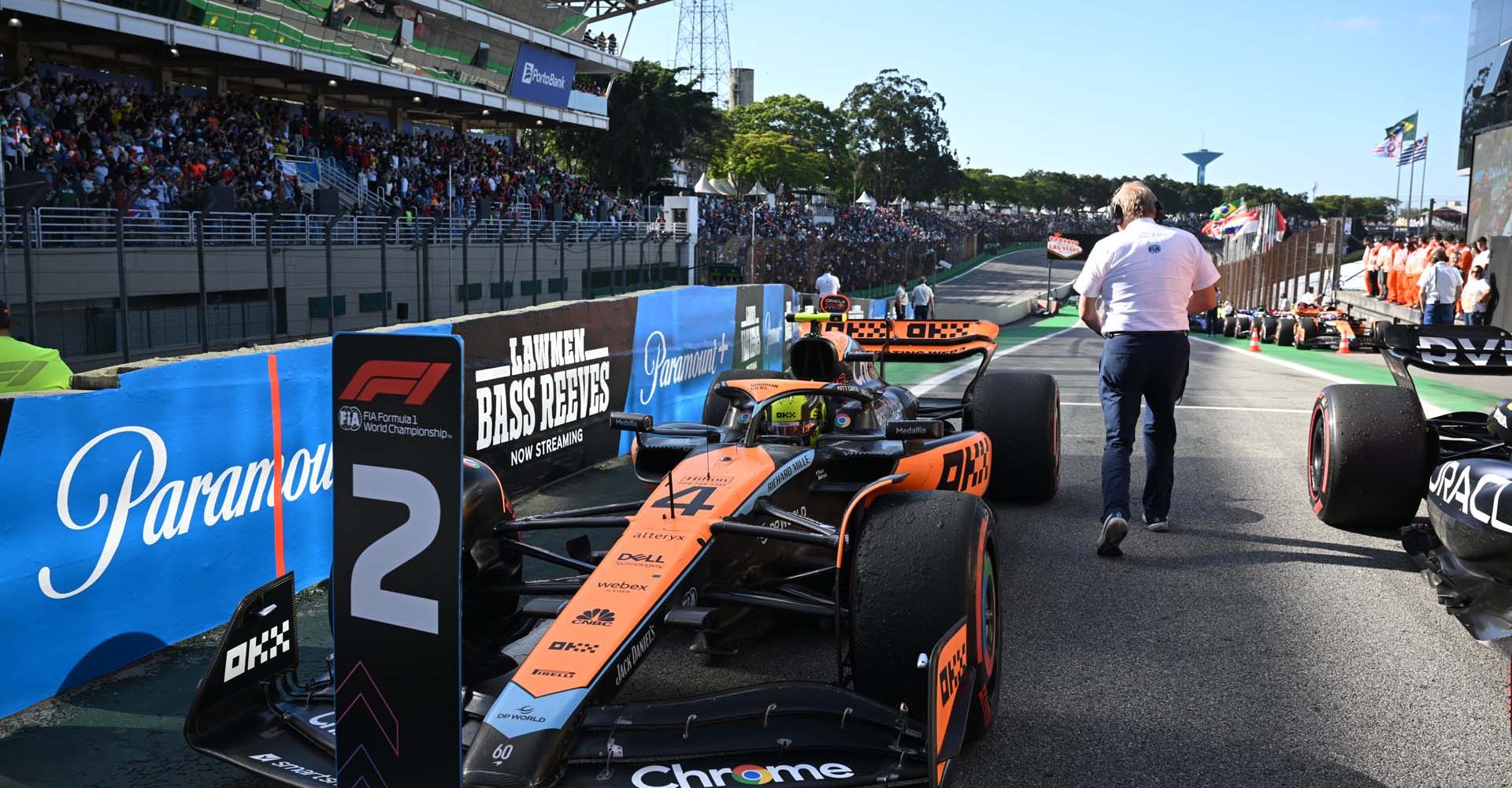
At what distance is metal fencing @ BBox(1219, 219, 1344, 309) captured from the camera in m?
33.2

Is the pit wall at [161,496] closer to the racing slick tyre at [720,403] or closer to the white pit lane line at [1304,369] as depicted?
the racing slick tyre at [720,403]

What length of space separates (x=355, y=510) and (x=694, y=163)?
79.3 metres

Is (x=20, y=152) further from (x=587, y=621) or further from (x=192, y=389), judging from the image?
(x=587, y=621)

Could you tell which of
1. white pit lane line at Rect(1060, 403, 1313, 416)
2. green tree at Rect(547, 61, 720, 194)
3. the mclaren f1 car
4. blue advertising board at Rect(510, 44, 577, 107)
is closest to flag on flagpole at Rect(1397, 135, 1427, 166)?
green tree at Rect(547, 61, 720, 194)

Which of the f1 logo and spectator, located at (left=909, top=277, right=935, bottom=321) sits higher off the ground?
the f1 logo

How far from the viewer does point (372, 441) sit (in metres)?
2.51

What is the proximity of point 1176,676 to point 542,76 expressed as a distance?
3418cm

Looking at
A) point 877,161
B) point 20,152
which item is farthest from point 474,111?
point 877,161

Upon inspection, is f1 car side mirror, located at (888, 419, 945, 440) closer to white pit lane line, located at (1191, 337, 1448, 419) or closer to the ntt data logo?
the ntt data logo

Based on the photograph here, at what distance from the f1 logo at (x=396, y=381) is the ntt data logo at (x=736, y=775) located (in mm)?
1191

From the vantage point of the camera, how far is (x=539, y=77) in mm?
35594

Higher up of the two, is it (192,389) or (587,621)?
(192,389)

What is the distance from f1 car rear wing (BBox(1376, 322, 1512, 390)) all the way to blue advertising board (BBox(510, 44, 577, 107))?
102 ft

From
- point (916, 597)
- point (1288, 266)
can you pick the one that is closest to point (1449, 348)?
point (916, 597)
